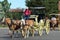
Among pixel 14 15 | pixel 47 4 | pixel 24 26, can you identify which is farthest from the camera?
pixel 47 4

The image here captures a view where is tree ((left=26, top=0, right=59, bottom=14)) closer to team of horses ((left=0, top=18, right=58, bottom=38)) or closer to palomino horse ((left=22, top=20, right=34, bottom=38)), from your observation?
team of horses ((left=0, top=18, right=58, bottom=38))

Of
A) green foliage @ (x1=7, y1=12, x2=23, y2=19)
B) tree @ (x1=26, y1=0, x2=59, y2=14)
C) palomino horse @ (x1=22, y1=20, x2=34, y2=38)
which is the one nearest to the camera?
palomino horse @ (x1=22, y1=20, x2=34, y2=38)

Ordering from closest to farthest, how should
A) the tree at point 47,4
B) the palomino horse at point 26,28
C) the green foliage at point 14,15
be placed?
the palomino horse at point 26,28 < the green foliage at point 14,15 < the tree at point 47,4

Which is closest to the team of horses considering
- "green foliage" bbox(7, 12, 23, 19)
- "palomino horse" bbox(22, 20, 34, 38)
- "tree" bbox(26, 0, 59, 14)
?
"palomino horse" bbox(22, 20, 34, 38)

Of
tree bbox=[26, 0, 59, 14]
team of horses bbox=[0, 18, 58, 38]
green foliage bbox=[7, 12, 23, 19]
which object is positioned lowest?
tree bbox=[26, 0, 59, 14]

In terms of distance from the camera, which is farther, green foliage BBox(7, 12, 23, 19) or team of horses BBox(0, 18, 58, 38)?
green foliage BBox(7, 12, 23, 19)

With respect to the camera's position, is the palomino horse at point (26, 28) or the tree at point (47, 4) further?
the tree at point (47, 4)

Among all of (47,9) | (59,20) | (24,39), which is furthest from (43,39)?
(47,9)

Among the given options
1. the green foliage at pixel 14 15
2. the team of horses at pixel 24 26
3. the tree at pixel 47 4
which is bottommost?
the tree at pixel 47 4

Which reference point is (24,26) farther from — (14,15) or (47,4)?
(47,4)

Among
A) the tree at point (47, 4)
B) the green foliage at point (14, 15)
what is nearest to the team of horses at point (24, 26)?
the green foliage at point (14, 15)

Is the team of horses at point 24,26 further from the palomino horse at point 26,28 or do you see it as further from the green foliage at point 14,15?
the green foliage at point 14,15

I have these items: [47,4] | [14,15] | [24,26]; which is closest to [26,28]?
[24,26]

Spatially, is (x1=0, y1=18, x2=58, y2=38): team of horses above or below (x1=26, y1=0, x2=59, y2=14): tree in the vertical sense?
above
